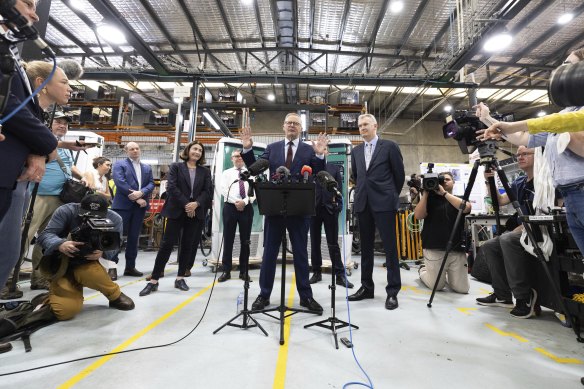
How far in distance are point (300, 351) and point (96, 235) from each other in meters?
1.64

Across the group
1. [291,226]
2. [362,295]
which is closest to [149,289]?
[291,226]

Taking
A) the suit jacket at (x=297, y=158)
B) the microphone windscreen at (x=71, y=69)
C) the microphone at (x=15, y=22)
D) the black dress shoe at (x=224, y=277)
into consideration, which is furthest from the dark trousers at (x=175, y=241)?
the microphone at (x=15, y=22)

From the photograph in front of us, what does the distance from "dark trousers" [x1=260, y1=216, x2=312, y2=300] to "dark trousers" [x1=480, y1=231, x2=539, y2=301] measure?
178cm

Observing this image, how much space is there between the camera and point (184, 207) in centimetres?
307

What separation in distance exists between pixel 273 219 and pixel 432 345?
4.54 feet

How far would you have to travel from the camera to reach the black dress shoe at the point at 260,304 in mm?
2268

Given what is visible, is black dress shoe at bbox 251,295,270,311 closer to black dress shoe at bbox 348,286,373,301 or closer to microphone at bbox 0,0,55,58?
black dress shoe at bbox 348,286,373,301

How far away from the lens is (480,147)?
2.20 metres

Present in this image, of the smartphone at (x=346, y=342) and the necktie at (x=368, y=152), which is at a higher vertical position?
the necktie at (x=368, y=152)

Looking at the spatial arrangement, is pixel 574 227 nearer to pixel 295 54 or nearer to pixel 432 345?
pixel 432 345

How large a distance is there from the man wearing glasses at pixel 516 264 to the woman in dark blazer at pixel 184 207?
2.86 meters

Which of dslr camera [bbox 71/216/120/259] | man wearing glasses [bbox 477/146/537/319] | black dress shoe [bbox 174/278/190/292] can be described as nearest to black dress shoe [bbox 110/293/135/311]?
dslr camera [bbox 71/216/120/259]

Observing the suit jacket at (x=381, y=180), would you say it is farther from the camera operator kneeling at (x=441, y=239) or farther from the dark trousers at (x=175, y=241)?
the dark trousers at (x=175, y=241)

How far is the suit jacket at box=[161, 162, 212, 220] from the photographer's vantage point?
3070mm
